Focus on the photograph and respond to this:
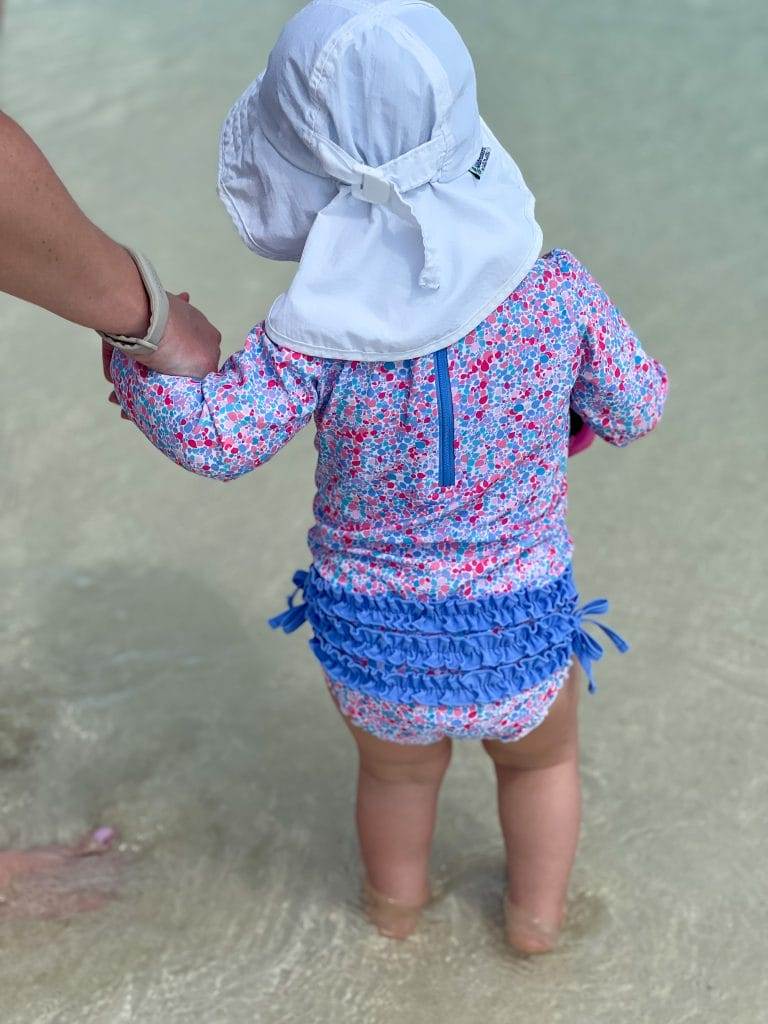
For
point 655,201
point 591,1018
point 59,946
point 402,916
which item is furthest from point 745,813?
point 655,201

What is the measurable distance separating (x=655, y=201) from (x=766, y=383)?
33.8 inches

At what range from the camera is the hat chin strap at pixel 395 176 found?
1259 millimetres

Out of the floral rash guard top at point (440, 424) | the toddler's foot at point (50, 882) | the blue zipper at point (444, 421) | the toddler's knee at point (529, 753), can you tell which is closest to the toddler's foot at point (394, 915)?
the toddler's knee at point (529, 753)

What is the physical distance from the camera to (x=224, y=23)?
4.71 metres

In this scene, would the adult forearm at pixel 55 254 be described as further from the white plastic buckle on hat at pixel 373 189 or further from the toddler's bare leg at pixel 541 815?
the toddler's bare leg at pixel 541 815

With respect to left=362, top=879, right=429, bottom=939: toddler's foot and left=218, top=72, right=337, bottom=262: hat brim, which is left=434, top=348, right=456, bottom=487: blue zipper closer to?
left=218, top=72, right=337, bottom=262: hat brim

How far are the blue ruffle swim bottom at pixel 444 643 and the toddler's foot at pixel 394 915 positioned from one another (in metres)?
0.44

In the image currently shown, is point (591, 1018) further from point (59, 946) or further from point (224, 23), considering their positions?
point (224, 23)

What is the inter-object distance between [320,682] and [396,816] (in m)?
0.61

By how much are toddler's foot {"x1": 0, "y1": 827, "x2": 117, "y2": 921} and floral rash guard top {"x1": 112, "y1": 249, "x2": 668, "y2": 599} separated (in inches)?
29.7

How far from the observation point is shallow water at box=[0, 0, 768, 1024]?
1843 millimetres

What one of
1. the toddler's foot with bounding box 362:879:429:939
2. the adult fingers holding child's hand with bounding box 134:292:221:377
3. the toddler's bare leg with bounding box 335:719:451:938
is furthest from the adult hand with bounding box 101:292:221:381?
the toddler's foot with bounding box 362:879:429:939

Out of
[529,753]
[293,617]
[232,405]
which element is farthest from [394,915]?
[232,405]

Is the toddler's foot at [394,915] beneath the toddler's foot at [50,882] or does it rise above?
beneath
